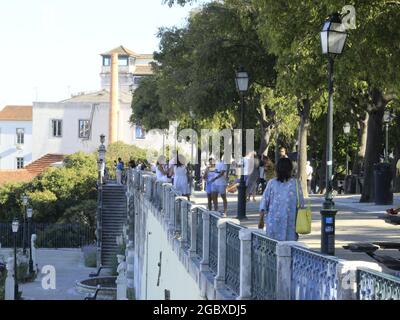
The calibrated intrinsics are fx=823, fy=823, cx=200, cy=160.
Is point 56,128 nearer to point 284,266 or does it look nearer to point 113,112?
point 113,112

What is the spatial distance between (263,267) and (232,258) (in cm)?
169

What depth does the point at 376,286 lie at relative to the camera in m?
5.74

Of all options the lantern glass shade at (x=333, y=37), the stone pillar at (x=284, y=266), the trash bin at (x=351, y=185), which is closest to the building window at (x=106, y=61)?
the trash bin at (x=351, y=185)

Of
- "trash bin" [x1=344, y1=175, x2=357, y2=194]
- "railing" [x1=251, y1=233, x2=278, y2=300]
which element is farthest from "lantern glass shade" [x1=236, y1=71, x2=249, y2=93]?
"trash bin" [x1=344, y1=175, x2=357, y2=194]

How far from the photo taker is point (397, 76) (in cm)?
1634

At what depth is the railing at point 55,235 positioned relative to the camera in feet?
201

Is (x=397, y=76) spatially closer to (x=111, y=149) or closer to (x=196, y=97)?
(x=196, y=97)

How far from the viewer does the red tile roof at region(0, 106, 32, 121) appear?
110 m

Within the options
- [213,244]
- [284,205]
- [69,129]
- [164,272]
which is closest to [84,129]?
[69,129]

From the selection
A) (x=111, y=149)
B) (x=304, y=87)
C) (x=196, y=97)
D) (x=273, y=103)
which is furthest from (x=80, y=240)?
(x=304, y=87)

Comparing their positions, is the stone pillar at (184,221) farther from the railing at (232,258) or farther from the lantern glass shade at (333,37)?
the railing at (232,258)

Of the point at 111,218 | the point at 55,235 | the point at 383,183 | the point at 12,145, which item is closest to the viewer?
the point at 383,183

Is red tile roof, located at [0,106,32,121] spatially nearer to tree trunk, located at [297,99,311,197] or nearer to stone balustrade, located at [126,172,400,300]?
tree trunk, located at [297,99,311,197]

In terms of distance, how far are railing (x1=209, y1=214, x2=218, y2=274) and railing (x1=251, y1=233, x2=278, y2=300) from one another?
2.41 metres
